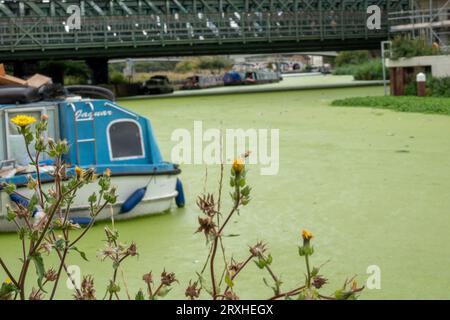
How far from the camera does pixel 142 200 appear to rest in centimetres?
650

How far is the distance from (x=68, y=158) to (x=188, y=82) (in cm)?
2589

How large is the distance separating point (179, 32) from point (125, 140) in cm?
2100

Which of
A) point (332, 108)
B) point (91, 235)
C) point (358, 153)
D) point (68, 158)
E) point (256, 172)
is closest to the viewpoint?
point (91, 235)

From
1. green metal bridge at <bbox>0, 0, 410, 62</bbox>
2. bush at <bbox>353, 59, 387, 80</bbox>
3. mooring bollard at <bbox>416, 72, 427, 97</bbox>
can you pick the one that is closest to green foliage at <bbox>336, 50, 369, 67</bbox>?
bush at <bbox>353, 59, 387, 80</bbox>

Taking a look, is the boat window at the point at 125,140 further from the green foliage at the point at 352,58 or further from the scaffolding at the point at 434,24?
the green foliage at the point at 352,58

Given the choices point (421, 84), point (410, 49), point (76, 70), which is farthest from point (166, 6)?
point (421, 84)

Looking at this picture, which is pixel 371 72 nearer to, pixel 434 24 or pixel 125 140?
pixel 434 24

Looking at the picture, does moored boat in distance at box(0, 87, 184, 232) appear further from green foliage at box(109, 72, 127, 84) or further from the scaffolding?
green foliage at box(109, 72, 127, 84)

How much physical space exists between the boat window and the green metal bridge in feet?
63.2

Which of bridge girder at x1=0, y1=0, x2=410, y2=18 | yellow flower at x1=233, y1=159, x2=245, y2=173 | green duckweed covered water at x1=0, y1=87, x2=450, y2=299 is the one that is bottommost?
green duckweed covered water at x1=0, y1=87, x2=450, y2=299

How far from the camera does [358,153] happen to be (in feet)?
31.8

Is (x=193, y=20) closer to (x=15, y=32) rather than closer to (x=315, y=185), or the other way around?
(x=15, y=32)

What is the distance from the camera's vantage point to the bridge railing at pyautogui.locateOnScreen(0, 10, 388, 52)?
26.0 m
